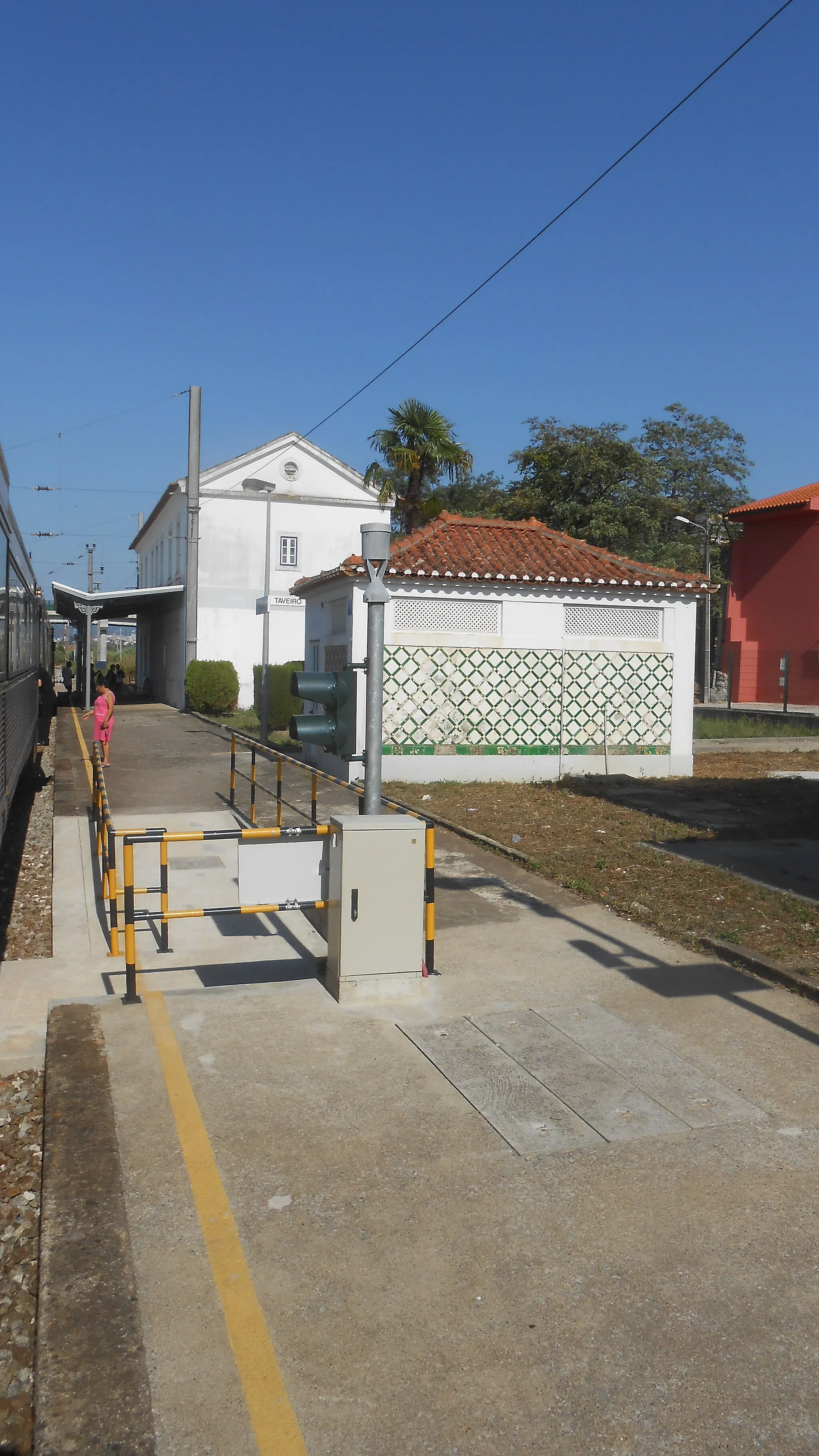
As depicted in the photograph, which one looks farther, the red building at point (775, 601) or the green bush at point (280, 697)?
the red building at point (775, 601)

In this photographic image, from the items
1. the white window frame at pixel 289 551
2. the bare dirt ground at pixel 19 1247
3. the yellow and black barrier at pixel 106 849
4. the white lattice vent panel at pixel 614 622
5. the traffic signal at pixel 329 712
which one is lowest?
the bare dirt ground at pixel 19 1247

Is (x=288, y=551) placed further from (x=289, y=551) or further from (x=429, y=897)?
(x=429, y=897)

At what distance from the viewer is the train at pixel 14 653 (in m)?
8.77

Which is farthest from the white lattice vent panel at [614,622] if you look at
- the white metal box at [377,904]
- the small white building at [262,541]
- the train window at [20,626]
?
the small white building at [262,541]

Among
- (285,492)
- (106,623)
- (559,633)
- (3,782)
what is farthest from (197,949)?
(106,623)

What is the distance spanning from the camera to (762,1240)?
157 inches

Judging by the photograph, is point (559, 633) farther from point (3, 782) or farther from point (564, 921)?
point (3, 782)

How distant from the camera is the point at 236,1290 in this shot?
366 centimetres

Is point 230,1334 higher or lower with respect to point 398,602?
lower

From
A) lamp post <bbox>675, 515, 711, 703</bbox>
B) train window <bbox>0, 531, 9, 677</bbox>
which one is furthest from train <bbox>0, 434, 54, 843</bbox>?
lamp post <bbox>675, 515, 711, 703</bbox>

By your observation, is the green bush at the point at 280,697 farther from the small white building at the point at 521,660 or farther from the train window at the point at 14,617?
the train window at the point at 14,617

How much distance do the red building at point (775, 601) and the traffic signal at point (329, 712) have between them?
108ft

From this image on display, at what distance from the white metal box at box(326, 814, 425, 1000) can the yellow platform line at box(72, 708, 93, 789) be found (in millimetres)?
7817

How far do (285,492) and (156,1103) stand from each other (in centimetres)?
3409
